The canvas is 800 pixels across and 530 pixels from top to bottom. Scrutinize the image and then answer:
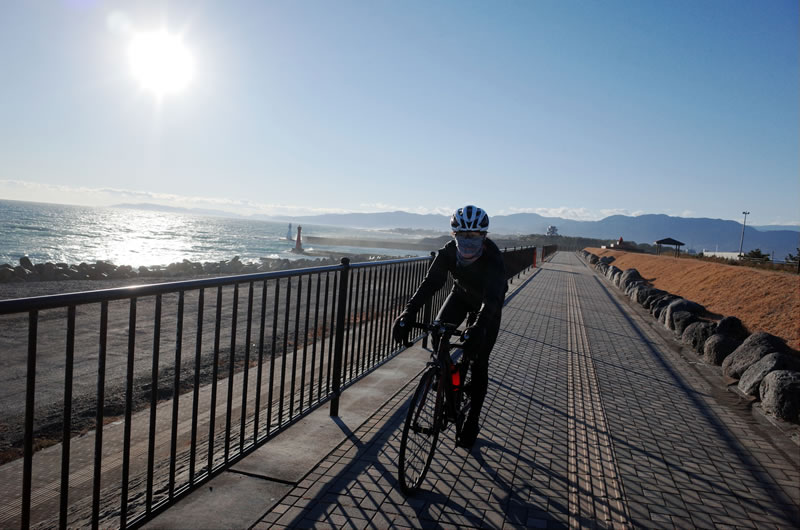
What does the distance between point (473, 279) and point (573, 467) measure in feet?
5.48

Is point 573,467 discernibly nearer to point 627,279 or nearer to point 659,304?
point 659,304

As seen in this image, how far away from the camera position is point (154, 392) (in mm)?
2846

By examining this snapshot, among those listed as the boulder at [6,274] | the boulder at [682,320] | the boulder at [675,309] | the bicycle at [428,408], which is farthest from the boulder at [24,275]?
the bicycle at [428,408]

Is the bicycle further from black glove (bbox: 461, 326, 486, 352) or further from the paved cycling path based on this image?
the paved cycling path

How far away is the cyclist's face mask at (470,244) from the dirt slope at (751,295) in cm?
992

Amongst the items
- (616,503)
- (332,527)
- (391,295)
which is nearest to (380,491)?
(332,527)

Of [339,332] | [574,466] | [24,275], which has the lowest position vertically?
[24,275]

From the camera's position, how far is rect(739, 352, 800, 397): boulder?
643 centimetres

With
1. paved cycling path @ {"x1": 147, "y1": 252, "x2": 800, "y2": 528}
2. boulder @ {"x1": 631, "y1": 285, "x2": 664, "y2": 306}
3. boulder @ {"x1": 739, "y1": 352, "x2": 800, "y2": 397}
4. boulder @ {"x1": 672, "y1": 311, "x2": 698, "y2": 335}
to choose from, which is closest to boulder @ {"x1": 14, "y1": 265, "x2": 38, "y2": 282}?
paved cycling path @ {"x1": 147, "y1": 252, "x2": 800, "y2": 528}

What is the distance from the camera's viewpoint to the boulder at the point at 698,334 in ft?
31.3

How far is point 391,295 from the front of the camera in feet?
22.2

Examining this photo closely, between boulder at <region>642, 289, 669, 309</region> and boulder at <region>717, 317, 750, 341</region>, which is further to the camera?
boulder at <region>642, 289, 669, 309</region>

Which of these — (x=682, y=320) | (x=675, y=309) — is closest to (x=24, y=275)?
(x=675, y=309)

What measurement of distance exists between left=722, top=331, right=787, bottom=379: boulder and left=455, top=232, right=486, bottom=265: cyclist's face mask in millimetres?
5318
